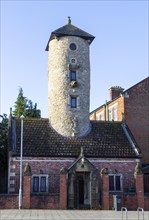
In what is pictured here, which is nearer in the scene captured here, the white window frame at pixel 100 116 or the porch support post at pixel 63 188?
the porch support post at pixel 63 188

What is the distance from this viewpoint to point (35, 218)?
75.1ft

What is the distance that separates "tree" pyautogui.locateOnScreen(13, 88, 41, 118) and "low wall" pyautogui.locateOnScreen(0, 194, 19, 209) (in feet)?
78.8

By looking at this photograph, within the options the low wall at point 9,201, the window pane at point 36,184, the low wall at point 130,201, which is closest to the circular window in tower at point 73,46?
the window pane at point 36,184

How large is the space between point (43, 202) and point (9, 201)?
9.52ft

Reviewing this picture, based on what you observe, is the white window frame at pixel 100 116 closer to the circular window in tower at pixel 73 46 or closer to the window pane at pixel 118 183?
the circular window in tower at pixel 73 46

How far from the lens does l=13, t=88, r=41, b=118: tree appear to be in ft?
175

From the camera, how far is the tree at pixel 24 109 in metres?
53.4

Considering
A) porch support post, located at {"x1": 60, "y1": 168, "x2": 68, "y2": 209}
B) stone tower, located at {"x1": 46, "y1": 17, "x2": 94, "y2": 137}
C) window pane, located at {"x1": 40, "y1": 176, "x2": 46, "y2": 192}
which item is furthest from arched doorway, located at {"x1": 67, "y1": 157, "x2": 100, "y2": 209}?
stone tower, located at {"x1": 46, "y1": 17, "x2": 94, "y2": 137}

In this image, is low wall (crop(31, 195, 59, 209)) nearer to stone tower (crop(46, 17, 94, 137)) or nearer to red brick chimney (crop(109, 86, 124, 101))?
stone tower (crop(46, 17, 94, 137))

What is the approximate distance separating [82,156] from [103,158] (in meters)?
2.96

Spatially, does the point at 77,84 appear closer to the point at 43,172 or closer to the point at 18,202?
the point at 43,172

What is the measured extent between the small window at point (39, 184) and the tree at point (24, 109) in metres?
21.0

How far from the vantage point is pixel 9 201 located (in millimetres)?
29812

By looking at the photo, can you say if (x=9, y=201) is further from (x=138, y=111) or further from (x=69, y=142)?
(x=138, y=111)
